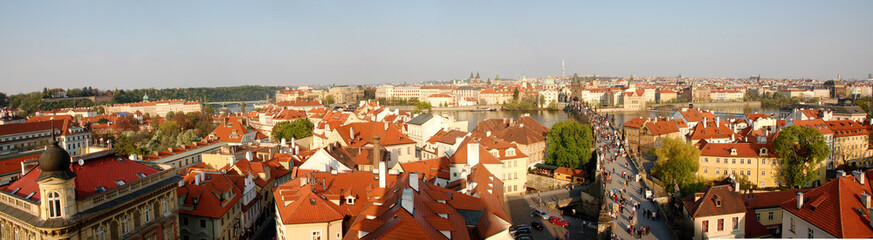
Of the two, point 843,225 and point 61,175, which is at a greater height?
point 61,175

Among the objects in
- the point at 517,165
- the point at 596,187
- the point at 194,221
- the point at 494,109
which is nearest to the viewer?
the point at 194,221

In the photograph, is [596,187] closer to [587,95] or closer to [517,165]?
[517,165]

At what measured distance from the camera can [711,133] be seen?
3559 centimetres

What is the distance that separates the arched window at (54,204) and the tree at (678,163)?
24.0 meters

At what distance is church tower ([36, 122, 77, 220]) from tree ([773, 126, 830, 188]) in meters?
29.0

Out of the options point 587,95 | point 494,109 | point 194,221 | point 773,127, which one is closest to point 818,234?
point 194,221

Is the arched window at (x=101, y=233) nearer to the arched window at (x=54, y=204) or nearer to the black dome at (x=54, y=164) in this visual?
the arched window at (x=54, y=204)

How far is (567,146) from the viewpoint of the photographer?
3139cm

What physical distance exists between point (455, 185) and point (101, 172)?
10981 mm

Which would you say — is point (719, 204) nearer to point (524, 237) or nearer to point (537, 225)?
point (537, 225)

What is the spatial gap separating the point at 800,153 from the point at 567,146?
37.7 feet

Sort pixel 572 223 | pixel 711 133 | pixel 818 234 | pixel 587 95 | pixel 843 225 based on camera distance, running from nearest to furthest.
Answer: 1. pixel 843 225
2. pixel 818 234
3. pixel 572 223
4. pixel 711 133
5. pixel 587 95

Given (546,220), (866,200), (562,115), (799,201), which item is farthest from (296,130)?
(562,115)

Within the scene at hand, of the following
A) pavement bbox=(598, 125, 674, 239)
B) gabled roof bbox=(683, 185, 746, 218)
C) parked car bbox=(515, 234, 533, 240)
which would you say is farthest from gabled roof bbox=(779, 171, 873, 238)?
parked car bbox=(515, 234, 533, 240)
